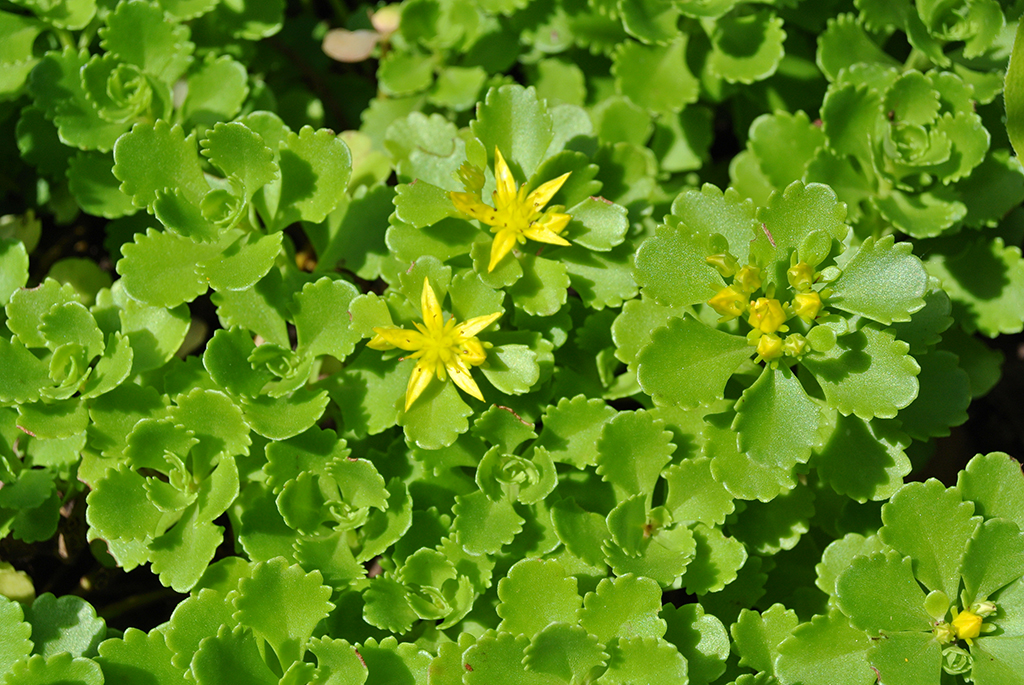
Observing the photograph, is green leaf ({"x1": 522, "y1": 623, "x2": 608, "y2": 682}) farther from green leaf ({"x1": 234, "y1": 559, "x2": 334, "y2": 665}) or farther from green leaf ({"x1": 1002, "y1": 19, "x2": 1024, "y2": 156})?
green leaf ({"x1": 1002, "y1": 19, "x2": 1024, "y2": 156})

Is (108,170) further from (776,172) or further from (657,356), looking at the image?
(776,172)

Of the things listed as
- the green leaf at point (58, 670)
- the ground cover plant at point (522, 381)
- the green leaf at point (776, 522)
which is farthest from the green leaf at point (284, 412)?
the green leaf at point (776, 522)

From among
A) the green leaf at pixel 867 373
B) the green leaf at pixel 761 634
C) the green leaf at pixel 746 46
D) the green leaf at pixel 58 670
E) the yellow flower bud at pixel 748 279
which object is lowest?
the green leaf at pixel 58 670

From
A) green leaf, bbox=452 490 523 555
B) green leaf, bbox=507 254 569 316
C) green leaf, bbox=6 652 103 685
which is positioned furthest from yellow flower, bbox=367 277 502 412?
green leaf, bbox=6 652 103 685

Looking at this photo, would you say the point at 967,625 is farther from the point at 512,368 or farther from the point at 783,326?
the point at 512,368

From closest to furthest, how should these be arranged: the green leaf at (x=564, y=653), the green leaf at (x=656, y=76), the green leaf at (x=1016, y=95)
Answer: the green leaf at (x=564, y=653), the green leaf at (x=1016, y=95), the green leaf at (x=656, y=76)

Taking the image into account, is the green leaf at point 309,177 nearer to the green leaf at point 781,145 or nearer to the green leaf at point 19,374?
the green leaf at point 19,374

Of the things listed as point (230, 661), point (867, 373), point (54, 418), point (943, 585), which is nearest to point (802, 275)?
point (867, 373)

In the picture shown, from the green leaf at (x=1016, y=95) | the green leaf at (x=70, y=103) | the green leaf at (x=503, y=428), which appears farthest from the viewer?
the green leaf at (x=70, y=103)

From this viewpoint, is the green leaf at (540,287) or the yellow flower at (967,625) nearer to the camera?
the yellow flower at (967,625)

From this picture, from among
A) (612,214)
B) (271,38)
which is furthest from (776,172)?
A: (271,38)
